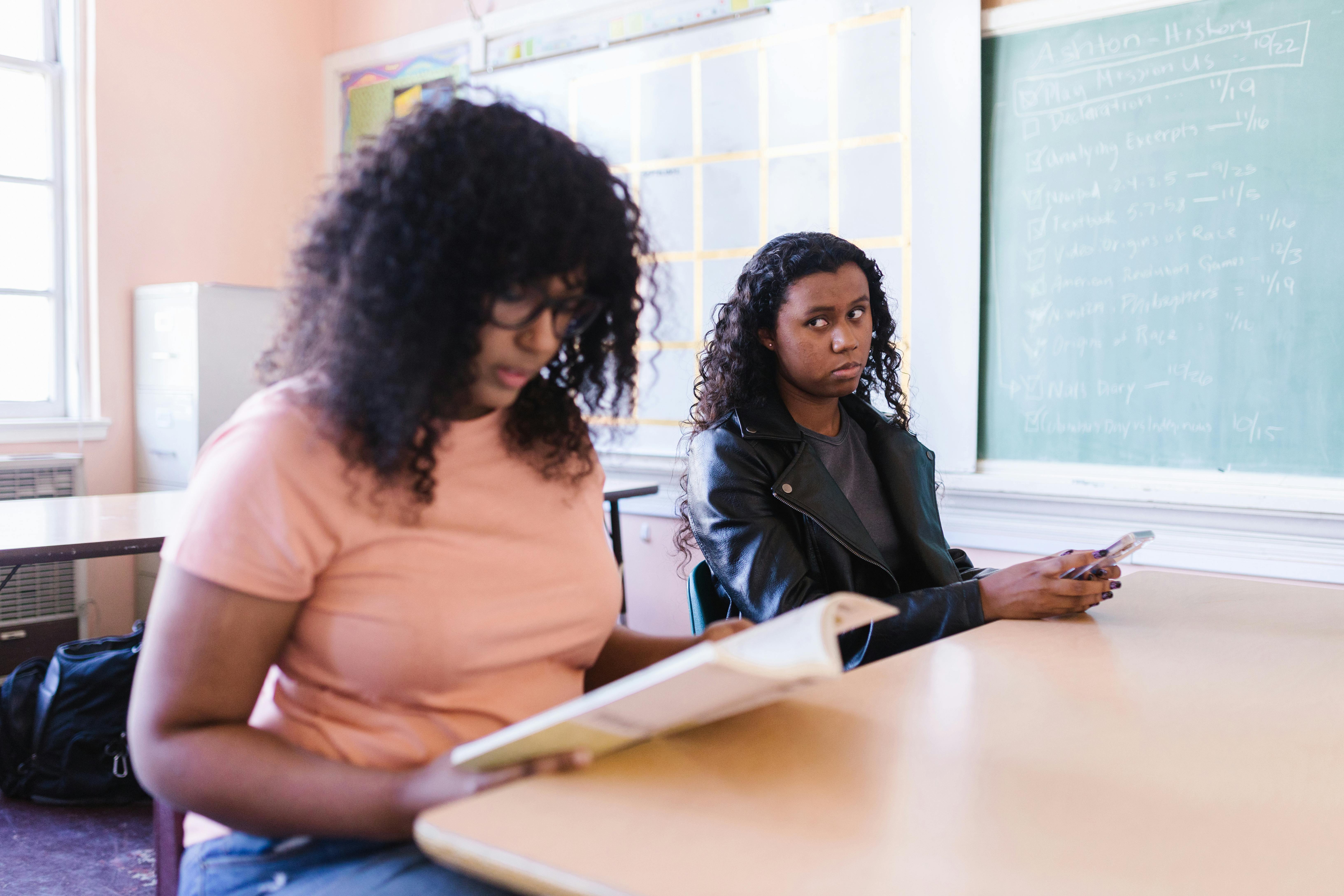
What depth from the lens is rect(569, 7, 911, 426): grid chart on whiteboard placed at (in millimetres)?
3176

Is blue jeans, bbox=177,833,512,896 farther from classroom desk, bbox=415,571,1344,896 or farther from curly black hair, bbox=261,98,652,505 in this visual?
curly black hair, bbox=261,98,652,505

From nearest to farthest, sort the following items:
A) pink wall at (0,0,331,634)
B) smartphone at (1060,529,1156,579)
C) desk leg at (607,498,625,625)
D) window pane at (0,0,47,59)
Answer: smartphone at (1060,529,1156,579) < desk leg at (607,498,625,625) < window pane at (0,0,47,59) < pink wall at (0,0,331,634)

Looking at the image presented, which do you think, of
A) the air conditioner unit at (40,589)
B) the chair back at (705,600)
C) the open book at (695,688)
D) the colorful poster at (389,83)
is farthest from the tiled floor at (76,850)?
the colorful poster at (389,83)

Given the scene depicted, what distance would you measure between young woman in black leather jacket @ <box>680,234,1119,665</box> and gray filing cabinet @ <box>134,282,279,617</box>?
2.65m

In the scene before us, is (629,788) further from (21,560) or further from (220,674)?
(21,560)

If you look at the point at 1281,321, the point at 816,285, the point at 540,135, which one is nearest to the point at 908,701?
the point at 540,135

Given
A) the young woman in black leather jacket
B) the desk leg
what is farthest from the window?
the young woman in black leather jacket

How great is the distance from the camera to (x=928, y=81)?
3.07 meters

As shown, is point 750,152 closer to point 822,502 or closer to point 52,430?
point 822,502

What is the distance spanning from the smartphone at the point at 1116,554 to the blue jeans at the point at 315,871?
3.27 ft

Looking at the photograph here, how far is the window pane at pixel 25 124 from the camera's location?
4035 millimetres

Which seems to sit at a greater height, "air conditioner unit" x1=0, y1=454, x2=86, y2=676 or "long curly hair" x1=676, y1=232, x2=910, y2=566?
"long curly hair" x1=676, y1=232, x2=910, y2=566

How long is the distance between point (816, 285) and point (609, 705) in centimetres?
117

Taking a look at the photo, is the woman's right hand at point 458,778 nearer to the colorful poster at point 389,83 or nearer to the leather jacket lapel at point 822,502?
the leather jacket lapel at point 822,502
